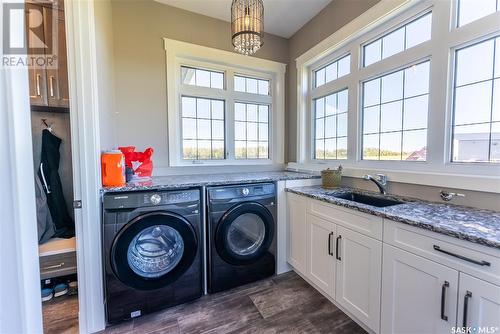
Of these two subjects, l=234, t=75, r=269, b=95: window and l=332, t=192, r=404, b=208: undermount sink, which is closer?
l=332, t=192, r=404, b=208: undermount sink

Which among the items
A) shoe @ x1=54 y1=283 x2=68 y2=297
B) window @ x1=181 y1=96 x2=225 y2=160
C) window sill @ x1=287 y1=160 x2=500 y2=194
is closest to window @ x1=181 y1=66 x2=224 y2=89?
window @ x1=181 y1=96 x2=225 y2=160

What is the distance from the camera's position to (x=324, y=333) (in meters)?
1.51

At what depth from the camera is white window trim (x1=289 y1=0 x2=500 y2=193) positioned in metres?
1.40

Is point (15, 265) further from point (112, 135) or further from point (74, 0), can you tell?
point (112, 135)

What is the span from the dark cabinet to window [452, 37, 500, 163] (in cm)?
303

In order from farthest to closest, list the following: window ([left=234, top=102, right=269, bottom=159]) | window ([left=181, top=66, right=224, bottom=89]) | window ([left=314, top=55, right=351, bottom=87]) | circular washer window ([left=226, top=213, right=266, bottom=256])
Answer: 1. window ([left=234, top=102, right=269, bottom=159])
2. window ([left=181, top=66, right=224, bottom=89])
3. window ([left=314, top=55, right=351, bottom=87])
4. circular washer window ([left=226, top=213, right=266, bottom=256])

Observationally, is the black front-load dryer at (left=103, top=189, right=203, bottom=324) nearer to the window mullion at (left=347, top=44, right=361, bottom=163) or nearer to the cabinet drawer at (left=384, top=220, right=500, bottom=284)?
the cabinet drawer at (left=384, top=220, right=500, bottom=284)

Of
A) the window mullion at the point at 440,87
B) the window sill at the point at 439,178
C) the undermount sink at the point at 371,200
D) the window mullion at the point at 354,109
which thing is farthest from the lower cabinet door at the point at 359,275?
the window mullion at the point at 354,109

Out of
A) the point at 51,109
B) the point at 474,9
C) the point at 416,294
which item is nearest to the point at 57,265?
the point at 51,109

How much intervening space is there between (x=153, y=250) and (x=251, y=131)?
1.91 metres

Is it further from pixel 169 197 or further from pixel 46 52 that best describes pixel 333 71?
pixel 46 52

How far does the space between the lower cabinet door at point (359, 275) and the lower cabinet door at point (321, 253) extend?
0.06 meters

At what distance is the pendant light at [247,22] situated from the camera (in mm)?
1563

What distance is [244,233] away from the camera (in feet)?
7.04
